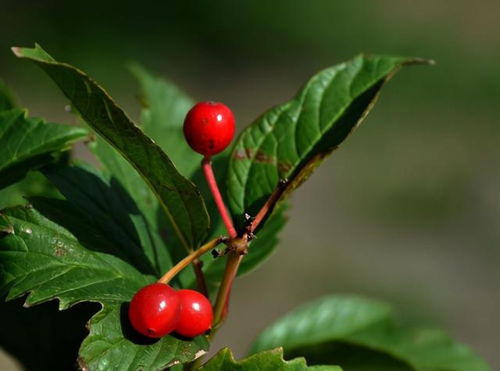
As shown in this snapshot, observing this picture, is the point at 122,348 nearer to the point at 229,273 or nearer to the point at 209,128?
the point at 229,273

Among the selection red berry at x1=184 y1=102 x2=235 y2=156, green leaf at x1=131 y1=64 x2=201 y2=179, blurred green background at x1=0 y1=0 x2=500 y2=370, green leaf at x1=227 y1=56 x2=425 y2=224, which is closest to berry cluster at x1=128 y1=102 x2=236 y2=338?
red berry at x1=184 y1=102 x2=235 y2=156

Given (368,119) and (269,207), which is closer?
(269,207)

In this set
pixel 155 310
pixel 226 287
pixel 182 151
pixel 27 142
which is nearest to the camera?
pixel 155 310

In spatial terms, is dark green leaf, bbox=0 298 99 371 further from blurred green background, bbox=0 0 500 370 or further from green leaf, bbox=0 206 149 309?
blurred green background, bbox=0 0 500 370

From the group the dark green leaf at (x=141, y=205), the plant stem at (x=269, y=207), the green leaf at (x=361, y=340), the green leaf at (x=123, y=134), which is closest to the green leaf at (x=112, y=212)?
the dark green leaf at (x=141, y=205)

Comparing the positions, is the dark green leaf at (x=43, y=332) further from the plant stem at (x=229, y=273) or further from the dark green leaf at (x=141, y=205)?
the plant stem at (x=229, y=273)

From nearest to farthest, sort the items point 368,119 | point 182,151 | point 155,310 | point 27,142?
point 155,310 < point 27,142 < point 182,151 < point 368,119

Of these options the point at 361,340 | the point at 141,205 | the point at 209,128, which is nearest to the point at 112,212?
the point at 141,205
